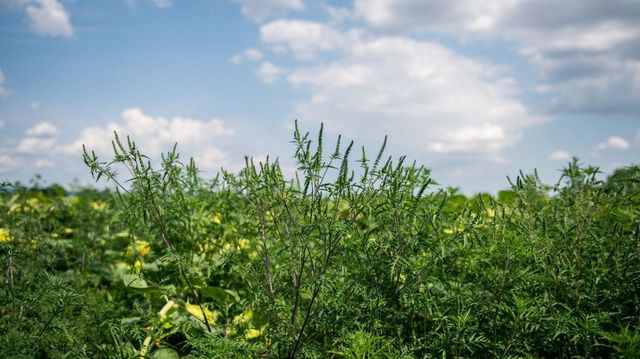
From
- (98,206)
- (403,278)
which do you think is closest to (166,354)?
(403,278)

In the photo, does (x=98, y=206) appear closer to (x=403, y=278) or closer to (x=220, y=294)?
(x=220, y=294)

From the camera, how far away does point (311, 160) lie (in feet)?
9.57

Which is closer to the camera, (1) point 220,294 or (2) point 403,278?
(2) point 403,278

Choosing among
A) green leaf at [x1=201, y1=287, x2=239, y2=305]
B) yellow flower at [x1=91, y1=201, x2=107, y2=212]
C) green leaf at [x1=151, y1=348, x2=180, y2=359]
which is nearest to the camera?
green leaf at [x1=151, y1=348, x2=180, y2=359]

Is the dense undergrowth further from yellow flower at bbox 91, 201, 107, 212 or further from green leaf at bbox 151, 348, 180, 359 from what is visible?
yellow flower at bbox 91, 201, 107, 212

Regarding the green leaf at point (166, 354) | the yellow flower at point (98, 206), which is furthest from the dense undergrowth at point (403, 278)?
the yellow flower at point (98, 206)

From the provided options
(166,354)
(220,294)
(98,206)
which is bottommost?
(166,354)

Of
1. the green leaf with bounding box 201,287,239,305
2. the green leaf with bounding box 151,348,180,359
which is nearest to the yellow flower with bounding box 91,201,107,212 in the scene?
the green leaf with bounding box 201,287,239,305

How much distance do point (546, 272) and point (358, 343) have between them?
1.27 m

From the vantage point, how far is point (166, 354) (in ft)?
12.8

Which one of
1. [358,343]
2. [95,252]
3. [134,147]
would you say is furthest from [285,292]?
[95,252]

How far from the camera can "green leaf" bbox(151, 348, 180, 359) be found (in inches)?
153

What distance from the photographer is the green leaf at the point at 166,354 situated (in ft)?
12.7

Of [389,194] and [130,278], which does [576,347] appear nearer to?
[389,194]
